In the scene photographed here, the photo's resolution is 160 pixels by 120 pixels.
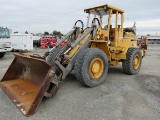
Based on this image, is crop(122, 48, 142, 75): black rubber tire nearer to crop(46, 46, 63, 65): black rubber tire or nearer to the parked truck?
crop(46, 46, 63, 65): black rubber tire

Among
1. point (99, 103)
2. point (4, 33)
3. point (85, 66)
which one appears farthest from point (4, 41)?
point (99, 103)

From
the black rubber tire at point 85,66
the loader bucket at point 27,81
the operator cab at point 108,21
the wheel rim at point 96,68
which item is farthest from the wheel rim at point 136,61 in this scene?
the loader bucket at point 27,81

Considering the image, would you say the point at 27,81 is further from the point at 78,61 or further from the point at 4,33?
the point at 4,33

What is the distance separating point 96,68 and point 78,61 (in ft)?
2.36

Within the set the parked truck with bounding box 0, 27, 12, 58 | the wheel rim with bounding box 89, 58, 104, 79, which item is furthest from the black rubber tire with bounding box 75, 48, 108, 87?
the parked truck with bounding box 0, 27, 12, 58

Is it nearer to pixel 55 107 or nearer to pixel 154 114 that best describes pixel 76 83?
pixel 55 107

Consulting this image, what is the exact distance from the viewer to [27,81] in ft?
18.1

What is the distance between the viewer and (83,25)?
22.4 ft

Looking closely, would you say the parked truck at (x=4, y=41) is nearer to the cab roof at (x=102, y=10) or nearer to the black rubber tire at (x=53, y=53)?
the black rubber tire at (x=53, y=53)

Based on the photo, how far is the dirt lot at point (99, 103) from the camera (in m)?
3.91

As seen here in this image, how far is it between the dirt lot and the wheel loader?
0.73ft

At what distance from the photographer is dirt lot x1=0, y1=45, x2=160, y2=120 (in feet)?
12.8

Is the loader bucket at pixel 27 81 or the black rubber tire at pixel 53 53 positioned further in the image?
the black rubber tire at pixel 53 53

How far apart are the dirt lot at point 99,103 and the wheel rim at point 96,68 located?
0.36m
